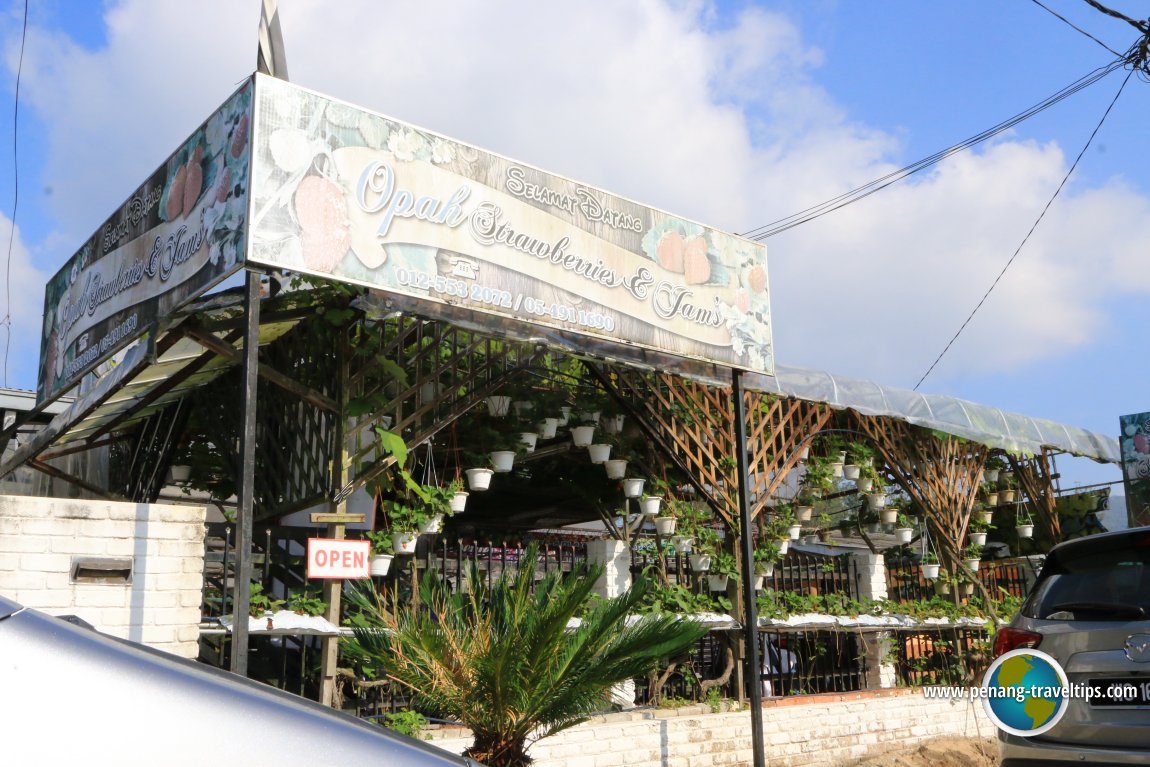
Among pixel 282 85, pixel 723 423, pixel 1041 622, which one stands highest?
pixel 282 85

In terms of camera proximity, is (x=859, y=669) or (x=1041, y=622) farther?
(x=859, y=669)

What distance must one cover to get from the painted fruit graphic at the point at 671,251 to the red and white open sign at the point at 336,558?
11.4 feet

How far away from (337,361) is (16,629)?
24.9 ft

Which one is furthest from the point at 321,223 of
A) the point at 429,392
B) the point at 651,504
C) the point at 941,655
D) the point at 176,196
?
the point at 941,655

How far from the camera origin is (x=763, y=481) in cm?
1088

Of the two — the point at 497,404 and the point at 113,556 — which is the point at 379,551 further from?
the point at 113,556

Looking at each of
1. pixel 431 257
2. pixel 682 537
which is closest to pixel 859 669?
pixel 682 537

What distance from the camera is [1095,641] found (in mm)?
4680

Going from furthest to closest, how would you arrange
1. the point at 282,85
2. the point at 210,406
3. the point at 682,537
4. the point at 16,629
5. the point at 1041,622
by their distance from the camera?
the point at 210,406 → the point at 682,537 → the point at 282,85 → the point at 1041,622 → the point at 16,629

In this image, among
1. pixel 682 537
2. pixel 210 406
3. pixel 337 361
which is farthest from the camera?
pixel 210 406

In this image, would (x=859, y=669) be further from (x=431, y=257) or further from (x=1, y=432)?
(x=1, y=432)

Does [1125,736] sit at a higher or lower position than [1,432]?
lower

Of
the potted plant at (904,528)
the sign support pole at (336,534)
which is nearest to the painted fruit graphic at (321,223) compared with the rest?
the sign support pole at (336,534)

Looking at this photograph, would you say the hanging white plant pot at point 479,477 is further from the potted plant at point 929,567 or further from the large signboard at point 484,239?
the potted plant at point 929,567
